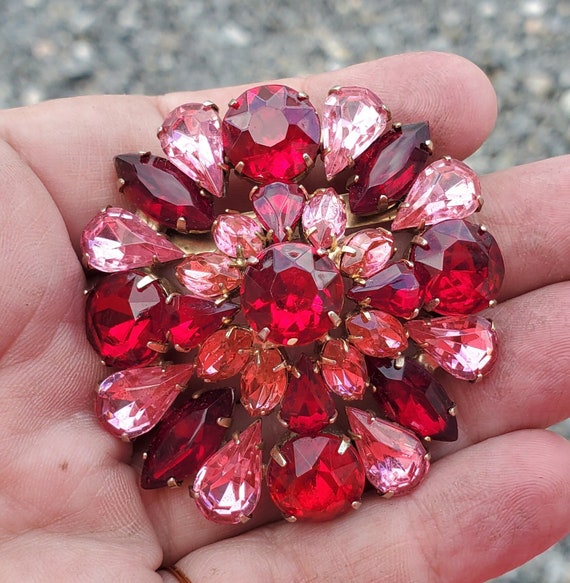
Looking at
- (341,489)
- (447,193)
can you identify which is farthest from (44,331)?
(447,193)

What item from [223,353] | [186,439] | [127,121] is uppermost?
[127,121]

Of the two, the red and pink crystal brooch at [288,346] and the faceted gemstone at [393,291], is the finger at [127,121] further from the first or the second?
the faceted gemstone at [393,291]

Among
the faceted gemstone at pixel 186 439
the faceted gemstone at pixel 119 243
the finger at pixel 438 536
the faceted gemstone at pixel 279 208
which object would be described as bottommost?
the finger at pixel 438 536

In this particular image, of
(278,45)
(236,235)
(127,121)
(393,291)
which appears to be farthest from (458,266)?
(278,45)

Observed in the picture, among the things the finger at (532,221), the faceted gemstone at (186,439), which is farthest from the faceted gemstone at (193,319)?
the finger at (532,221)

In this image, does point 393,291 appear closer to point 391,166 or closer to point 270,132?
point 391,166
